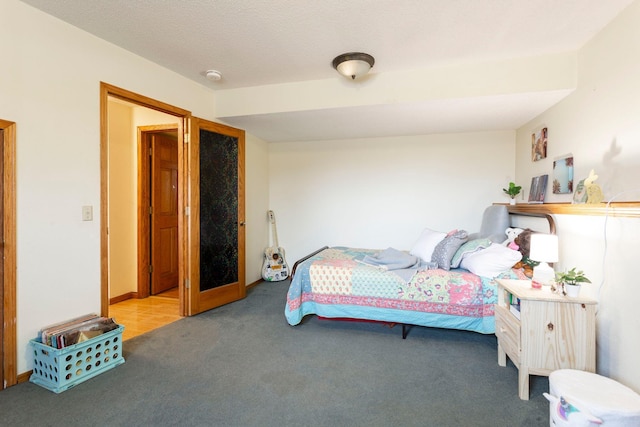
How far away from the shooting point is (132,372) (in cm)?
219

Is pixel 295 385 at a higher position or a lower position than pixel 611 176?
lower

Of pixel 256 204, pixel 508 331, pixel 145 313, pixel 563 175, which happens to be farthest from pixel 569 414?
pixel 256 204

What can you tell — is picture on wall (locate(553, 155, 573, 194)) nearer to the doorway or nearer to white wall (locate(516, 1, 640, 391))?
white wall (locate(516, 1, 640, 391))

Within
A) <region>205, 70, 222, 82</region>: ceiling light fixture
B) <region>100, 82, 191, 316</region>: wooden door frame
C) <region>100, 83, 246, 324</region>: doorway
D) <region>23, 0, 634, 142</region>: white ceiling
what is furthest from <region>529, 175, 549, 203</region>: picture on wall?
<region>100, 82, 191, 316</region>: wooden door frame

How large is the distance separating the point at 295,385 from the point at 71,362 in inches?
58.1

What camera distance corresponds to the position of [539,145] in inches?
128

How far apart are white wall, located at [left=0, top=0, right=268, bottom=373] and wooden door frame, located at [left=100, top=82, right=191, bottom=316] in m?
0.04

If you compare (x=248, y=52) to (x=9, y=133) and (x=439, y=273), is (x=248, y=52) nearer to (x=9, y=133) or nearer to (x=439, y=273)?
(x=9, y=133)

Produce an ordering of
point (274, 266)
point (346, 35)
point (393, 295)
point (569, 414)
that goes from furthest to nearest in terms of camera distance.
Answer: point (274, 266)
point (393, 295)
point (346, 35)
point (569, 414)

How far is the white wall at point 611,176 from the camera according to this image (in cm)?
173

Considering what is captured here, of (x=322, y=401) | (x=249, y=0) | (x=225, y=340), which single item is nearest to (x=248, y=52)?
(x=249, y=0)

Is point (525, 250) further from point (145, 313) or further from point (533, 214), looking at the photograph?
point (145, 313)

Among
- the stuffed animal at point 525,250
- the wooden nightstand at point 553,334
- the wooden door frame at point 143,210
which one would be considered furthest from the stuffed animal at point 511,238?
the wooden door frame at point 143,210

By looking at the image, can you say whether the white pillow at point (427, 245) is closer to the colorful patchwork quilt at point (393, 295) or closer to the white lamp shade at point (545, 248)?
the colorful patchwork quilt at point (393, 295)
